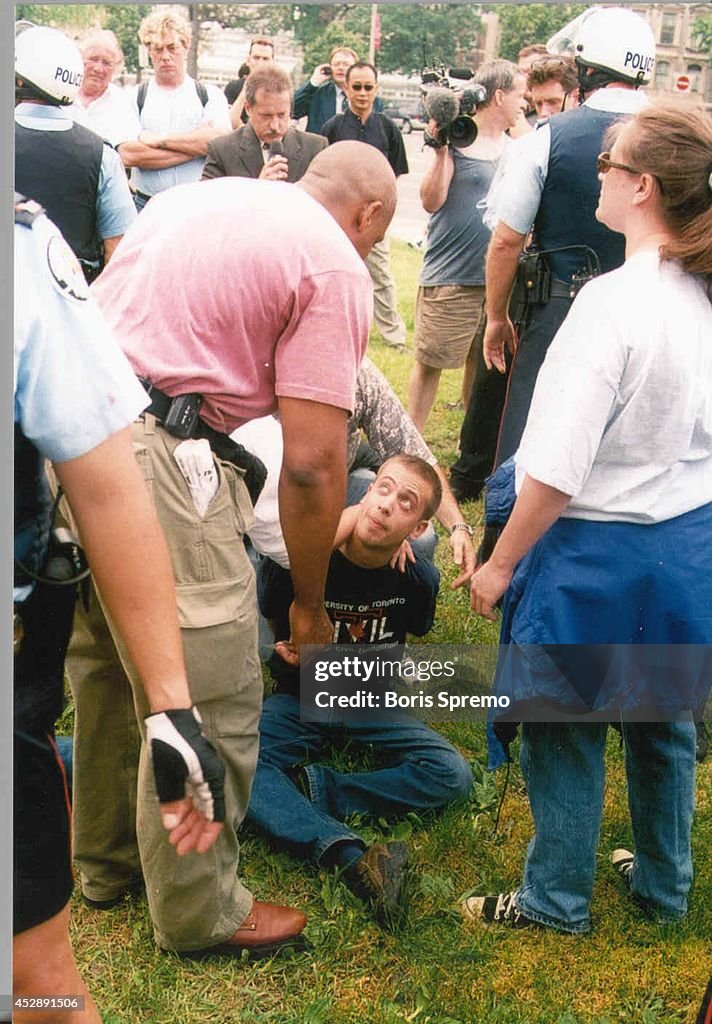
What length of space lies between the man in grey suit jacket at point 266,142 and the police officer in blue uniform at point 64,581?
397mm

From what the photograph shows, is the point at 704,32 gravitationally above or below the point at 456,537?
above

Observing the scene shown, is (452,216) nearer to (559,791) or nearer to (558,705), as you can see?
(558,705)

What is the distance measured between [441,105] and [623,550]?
0.81m

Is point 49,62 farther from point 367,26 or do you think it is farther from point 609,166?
point 609,166

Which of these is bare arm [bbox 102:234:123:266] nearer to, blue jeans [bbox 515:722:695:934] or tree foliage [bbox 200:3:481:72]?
tree foliage [bbox 200:3:481:72]

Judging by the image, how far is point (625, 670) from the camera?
2.22 metres

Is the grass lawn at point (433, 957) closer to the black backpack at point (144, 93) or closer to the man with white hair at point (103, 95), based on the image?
the black backpack at point (144, 93)

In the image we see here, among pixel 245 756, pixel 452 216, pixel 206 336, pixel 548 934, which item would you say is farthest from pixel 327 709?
pixel 452 216

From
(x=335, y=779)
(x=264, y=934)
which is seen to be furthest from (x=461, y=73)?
(x=264, y=934)

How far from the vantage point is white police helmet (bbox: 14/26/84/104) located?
78.3 inches

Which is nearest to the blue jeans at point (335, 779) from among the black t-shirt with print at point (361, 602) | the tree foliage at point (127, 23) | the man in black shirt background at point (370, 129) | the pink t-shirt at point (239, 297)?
the black t-shirt with print at point (361, 602)

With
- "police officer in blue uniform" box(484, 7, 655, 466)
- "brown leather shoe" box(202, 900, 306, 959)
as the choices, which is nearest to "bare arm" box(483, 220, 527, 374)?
"police officer in blue uniform" box(484, 7, 655, 466)

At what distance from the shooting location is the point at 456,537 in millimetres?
2328

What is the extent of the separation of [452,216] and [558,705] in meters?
0.88
